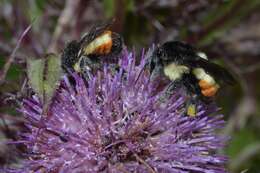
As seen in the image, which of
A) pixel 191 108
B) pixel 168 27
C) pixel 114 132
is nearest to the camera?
pixel 114 132

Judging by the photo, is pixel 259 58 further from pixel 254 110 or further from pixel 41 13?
pixel 41 13

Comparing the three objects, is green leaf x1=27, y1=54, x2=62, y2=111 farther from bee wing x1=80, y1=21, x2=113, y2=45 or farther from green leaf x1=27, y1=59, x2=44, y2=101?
bee wing x1=80, y1=21, x2=113, y2=45

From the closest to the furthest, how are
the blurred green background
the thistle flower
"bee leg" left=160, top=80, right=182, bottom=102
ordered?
the thistle flower → "bee leg" left=160, top=80, right=182, bottom=102 → the blurred green background

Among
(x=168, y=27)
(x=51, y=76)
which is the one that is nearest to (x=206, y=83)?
(x=51, y=76)

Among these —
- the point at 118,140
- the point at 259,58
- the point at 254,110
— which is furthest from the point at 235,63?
the point at 118,140

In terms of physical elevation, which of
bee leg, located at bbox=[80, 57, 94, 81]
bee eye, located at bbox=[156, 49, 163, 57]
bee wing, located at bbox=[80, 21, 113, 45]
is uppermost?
bee wing, located at bbox=[80, 21, 113, 45]

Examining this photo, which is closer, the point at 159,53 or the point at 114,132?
the point at 114,132

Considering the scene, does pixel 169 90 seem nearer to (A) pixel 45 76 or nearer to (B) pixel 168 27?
(A) pixel 45 76

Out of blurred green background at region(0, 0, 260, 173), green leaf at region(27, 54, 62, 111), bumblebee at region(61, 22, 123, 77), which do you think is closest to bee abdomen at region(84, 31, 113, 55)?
bumblebee at region(61, 22, 123, 77)
